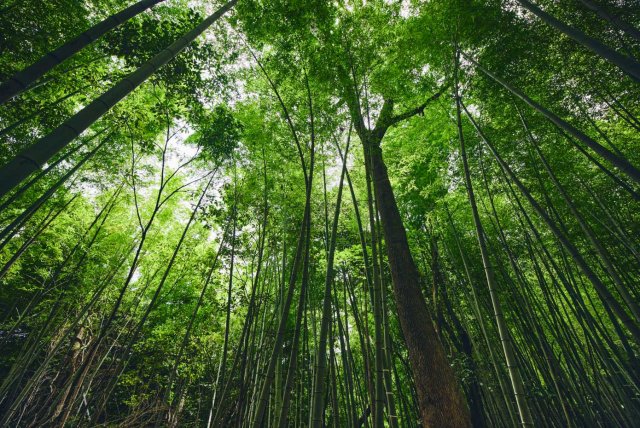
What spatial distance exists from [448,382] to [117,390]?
9.71 m

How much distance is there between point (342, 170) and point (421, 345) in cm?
231

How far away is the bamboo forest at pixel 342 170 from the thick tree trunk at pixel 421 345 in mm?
24

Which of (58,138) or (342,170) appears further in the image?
(342,170)

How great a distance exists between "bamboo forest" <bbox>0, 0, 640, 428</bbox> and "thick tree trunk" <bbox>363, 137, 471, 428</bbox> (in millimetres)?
24

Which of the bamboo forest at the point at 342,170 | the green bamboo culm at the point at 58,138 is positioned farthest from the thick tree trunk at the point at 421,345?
the green bamboo culm at the point at 58,138

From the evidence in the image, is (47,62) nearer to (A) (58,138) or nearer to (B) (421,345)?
(A) (58,138)

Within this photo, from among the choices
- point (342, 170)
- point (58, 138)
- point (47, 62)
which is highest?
point (342, 170)

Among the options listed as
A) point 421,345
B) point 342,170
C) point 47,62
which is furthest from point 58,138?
point 421,345

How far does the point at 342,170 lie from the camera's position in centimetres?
305

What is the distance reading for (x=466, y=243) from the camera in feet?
22.3

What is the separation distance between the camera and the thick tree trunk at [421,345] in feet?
9.90

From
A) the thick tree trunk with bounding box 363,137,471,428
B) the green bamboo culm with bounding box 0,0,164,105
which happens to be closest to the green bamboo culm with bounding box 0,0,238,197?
the green bamboo culm with bounding box 0,0,164,105

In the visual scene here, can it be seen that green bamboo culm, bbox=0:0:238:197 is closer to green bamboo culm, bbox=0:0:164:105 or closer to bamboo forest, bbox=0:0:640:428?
bamboo forest, bbox=0:0:640:428

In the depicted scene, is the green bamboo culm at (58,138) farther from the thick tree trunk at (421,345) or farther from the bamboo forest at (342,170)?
the thick tree trunk at (421,345)
